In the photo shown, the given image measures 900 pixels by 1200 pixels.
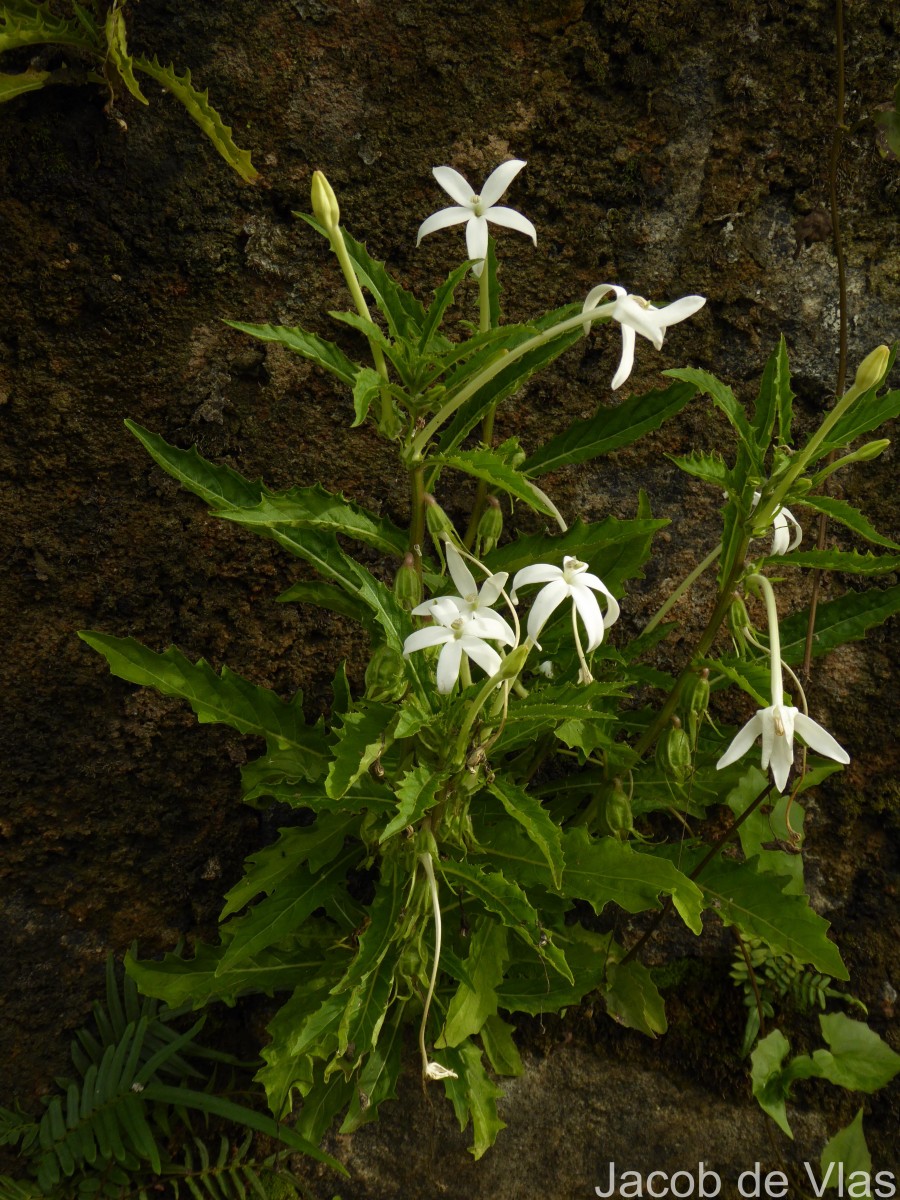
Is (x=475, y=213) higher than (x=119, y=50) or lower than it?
lower

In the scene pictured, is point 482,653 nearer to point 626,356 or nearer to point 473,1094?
point 626,356

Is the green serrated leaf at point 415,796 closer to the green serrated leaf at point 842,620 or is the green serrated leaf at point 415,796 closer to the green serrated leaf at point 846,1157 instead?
the green serrated leaf at point 842,620

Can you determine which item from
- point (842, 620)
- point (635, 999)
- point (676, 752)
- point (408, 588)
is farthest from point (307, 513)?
point (635, 999)

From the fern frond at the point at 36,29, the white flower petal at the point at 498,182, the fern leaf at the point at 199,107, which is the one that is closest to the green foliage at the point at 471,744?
the white flower petal at the point at 498,182

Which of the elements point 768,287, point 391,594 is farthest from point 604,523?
point 768,287

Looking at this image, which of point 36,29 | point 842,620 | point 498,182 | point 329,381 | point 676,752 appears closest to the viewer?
point 498,182

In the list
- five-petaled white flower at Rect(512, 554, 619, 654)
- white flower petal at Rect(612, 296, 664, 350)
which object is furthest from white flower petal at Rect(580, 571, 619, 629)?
white flower petal at Rect(612, 296, 664, 350)
